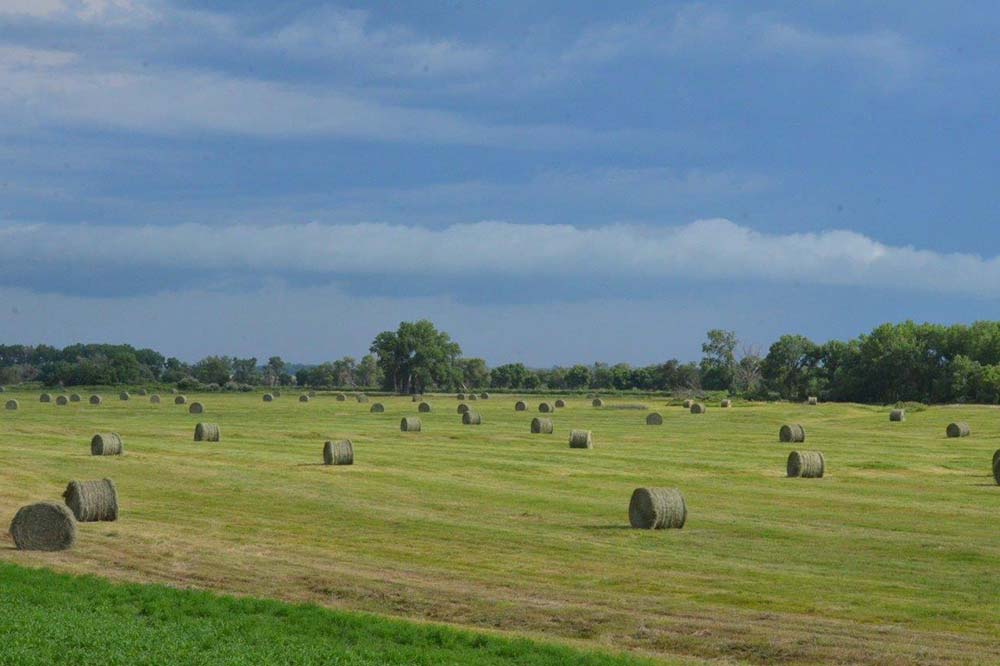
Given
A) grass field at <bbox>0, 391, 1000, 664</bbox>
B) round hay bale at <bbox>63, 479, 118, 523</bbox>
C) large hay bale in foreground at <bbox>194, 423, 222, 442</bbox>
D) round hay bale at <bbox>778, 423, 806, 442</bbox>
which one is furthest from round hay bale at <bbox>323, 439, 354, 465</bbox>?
round hay bale at <bbox>778, 423, 806, 442</bbox>

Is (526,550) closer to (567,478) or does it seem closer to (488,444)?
(567,478)

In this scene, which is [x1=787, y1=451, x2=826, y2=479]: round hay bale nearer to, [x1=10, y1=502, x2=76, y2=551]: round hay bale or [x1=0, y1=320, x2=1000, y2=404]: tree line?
[x1=10, y1=502, x2=76, y2=551]: round hay bale

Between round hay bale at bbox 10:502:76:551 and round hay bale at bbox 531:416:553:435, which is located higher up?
round hay bale at bbox 531:416:553:435

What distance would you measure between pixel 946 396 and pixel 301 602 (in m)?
103

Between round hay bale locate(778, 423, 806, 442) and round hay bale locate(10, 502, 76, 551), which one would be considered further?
round hay bale locate(778, 423, 806, 442)

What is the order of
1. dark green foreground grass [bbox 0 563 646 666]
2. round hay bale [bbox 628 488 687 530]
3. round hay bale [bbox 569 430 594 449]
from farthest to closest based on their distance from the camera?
round hay bale [bbox 569 430 594 449], round hay bale [bbox 628 488 687 530], dark green foreground grass [bbox 0 563 646 666]

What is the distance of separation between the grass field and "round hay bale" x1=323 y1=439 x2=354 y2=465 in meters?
0.77

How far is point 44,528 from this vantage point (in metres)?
24.0

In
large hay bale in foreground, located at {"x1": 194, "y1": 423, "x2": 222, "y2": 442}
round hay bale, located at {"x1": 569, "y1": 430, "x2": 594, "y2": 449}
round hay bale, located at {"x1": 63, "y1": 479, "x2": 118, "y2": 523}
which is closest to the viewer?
round hay bale, located at {"x1": 63, "y1": 479, "x2": 118, "y2": 523}

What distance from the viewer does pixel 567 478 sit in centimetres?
4028

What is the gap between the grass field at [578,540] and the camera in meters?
18.0

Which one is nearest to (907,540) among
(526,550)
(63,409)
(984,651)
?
(526,550)

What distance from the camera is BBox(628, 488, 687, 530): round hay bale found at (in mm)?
27781

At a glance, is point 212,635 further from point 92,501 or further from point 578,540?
point 92,501
